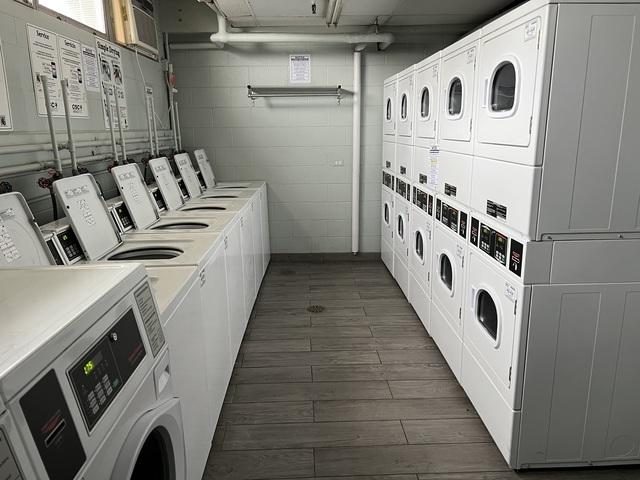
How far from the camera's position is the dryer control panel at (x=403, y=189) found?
3732mm

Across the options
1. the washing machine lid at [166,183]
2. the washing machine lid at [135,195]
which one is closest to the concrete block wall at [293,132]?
the washing machine lid at [166,183]

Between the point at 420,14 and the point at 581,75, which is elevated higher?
the point at 420,14

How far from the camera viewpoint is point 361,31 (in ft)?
15.0

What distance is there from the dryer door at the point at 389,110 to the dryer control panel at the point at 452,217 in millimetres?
1532

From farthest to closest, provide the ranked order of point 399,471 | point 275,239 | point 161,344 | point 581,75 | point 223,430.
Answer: point 275,239, point 223,430, point 399,471, point 581,75, point 161,344

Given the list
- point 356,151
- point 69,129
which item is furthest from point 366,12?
point 69,129

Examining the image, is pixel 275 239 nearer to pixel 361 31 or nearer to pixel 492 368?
pixel 361 31

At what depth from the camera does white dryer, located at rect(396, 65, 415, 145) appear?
3.55 metres

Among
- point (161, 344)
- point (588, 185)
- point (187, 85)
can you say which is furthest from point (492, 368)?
point (187, 85)

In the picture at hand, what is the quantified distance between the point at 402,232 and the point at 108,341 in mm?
3273

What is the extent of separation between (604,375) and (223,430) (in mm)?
1707

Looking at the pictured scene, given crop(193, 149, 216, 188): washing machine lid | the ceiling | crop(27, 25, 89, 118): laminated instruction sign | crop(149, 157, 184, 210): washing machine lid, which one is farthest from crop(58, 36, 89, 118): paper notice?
crop(193, 149, 216, 188): washing machine lid

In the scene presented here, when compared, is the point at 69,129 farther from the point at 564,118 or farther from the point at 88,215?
the point at 564,118

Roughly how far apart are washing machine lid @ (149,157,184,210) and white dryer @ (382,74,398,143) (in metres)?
1.93
